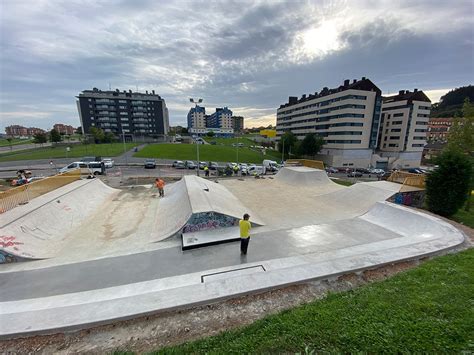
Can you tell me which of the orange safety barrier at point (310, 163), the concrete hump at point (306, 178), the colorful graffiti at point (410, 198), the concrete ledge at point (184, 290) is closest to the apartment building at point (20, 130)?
the orange safety barrier at point (310, 163)

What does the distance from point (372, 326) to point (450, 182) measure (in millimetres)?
12699

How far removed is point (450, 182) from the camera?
10.9 meters

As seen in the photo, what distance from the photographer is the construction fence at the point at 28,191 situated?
9.13 meters

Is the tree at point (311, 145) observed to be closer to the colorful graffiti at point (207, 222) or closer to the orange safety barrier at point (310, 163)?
the orange safety barrier at point (310, 163)

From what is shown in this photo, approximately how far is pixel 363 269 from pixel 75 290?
859 centimetres

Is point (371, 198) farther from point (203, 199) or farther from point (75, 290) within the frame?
point (75, 290)

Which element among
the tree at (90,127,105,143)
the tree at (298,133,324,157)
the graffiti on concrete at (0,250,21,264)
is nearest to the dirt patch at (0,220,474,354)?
the graffiti on concrete at (0,250,21,264)

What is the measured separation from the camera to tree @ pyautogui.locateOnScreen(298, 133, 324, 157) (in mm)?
46450

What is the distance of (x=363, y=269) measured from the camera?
5805 mm

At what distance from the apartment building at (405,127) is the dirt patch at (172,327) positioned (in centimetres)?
6173

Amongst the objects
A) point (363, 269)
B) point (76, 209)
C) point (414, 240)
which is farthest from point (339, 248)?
point (76, 209)

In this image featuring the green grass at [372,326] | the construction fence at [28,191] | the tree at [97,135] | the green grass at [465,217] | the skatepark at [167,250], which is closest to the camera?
the green grass at [372,326]

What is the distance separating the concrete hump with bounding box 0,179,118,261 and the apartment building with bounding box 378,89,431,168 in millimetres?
65018

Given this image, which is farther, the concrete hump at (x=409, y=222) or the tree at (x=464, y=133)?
the tree at (x=464, y=133)
